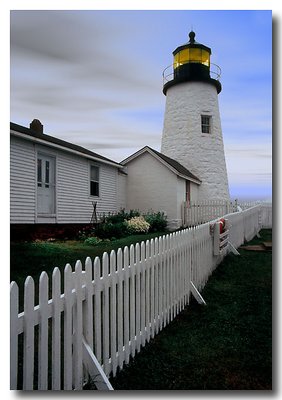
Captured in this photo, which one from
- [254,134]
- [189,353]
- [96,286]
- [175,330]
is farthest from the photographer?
[254,134]

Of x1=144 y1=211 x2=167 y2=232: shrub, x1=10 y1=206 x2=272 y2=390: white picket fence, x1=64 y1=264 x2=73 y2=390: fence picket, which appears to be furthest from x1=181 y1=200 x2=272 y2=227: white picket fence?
x1=64 y1=264 x2=73 y2=390: fence picket

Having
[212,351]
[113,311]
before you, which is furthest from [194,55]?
[113,311]

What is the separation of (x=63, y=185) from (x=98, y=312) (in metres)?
7.06

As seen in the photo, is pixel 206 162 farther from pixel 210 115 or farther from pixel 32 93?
pixel 32 93

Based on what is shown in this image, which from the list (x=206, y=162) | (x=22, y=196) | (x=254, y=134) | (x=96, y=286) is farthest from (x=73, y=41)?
(x=206, y=162)

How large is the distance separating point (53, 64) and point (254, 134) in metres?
2.14

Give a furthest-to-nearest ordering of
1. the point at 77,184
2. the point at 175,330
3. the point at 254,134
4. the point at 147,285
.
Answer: the point at 77,184
the point at 254,134
the point at 175,330
the point at 147,285

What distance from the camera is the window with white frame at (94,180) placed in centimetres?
1055

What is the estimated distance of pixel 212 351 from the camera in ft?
8.43

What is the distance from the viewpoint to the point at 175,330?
3.01m

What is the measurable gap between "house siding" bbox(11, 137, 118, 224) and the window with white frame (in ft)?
0.35

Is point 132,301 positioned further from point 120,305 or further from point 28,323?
point 28,323

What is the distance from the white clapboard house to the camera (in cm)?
663
